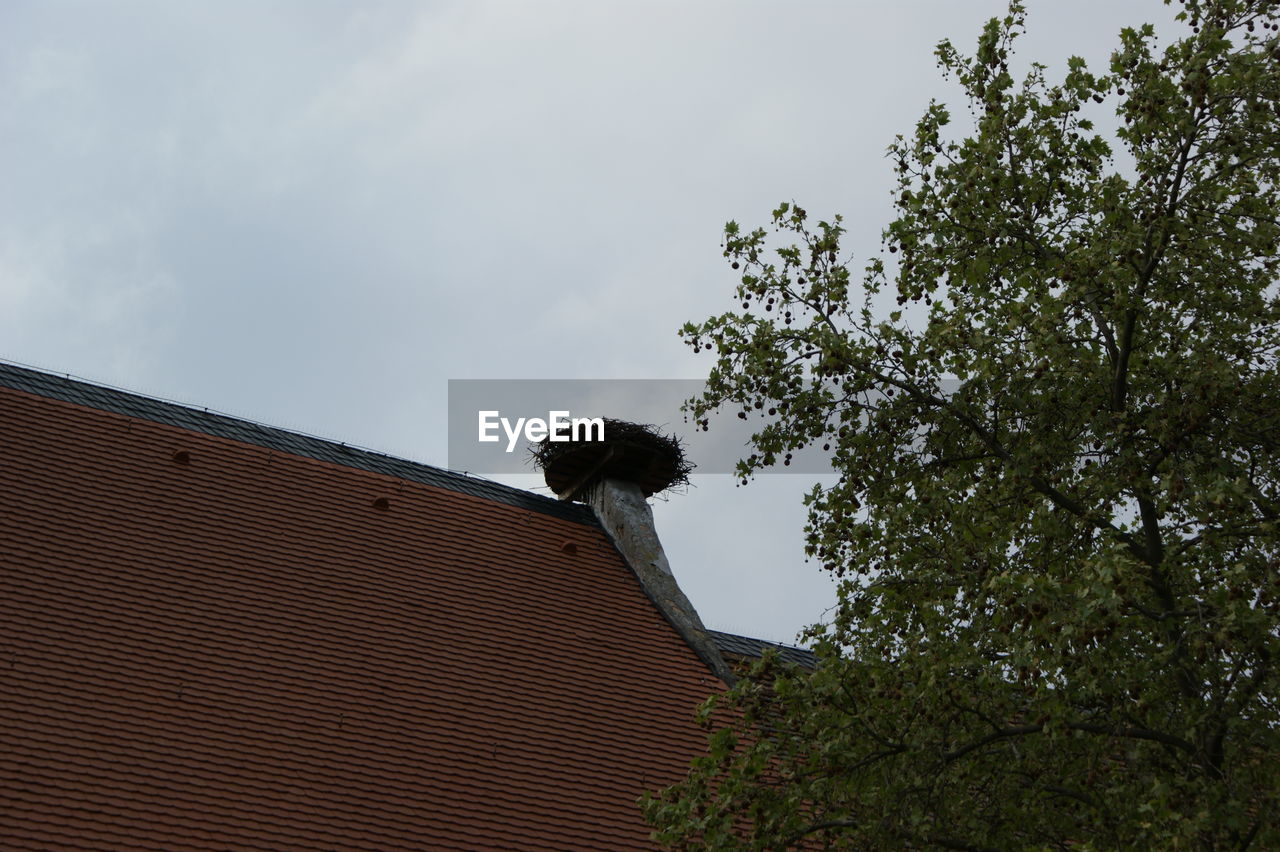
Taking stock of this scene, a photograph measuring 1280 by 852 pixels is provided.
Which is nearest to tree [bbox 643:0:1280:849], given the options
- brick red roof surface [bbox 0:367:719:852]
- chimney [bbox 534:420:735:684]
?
brick red roof surface [bbox 0:367:719:852]

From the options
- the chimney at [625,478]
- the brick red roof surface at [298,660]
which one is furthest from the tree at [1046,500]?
the chimney at [625,478]

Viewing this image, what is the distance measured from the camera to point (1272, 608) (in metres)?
9.34

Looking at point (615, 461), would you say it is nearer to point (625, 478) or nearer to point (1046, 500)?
point (625, 478)

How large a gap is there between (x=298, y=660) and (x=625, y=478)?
298 inches

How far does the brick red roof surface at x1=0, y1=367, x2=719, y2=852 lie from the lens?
448 inches

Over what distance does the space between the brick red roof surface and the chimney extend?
544 millimetres

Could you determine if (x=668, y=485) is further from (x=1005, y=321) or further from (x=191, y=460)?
(x=1005, y=321)

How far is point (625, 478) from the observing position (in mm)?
20328

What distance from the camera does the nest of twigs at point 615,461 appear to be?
2036 centimetres

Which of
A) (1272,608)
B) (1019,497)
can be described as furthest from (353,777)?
(1272,608)

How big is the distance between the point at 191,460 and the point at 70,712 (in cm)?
499

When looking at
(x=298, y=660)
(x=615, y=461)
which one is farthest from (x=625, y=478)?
(x=298, y=660)

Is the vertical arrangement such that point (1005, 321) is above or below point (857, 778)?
above

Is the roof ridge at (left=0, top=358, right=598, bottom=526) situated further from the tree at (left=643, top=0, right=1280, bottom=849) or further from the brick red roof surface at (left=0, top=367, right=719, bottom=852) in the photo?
the tree at (left=643, top=0, right=1280, bottom=849)
